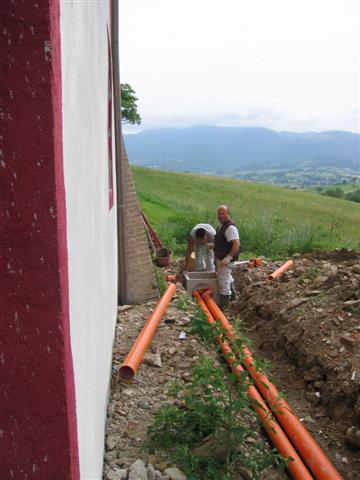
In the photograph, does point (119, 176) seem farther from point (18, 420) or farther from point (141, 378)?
point (18, 420)

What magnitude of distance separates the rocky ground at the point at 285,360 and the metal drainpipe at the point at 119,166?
54 centimetres

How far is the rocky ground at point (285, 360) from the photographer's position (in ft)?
12.4

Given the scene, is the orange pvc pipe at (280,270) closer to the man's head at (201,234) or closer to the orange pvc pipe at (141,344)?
the man's head at (201,234)

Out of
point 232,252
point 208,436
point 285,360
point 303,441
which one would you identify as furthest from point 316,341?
point 208,436

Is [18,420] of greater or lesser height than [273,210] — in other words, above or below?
above

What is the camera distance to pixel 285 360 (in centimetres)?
605

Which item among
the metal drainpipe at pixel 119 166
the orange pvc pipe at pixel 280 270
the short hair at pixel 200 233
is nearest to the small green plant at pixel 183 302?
the metal drainpipe at pixel 119 166

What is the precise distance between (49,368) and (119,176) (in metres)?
5.46

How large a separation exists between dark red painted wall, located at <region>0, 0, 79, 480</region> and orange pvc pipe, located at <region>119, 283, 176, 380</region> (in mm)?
3263

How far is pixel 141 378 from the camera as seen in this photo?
183 inches

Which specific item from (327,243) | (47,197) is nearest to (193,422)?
(47,197)

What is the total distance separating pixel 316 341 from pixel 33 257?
524 cm

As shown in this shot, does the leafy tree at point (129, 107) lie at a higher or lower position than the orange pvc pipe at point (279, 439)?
higher

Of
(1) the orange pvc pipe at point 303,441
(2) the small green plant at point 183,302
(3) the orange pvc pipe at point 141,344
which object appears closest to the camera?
(1) the orange pvc pipe at point 303,441
